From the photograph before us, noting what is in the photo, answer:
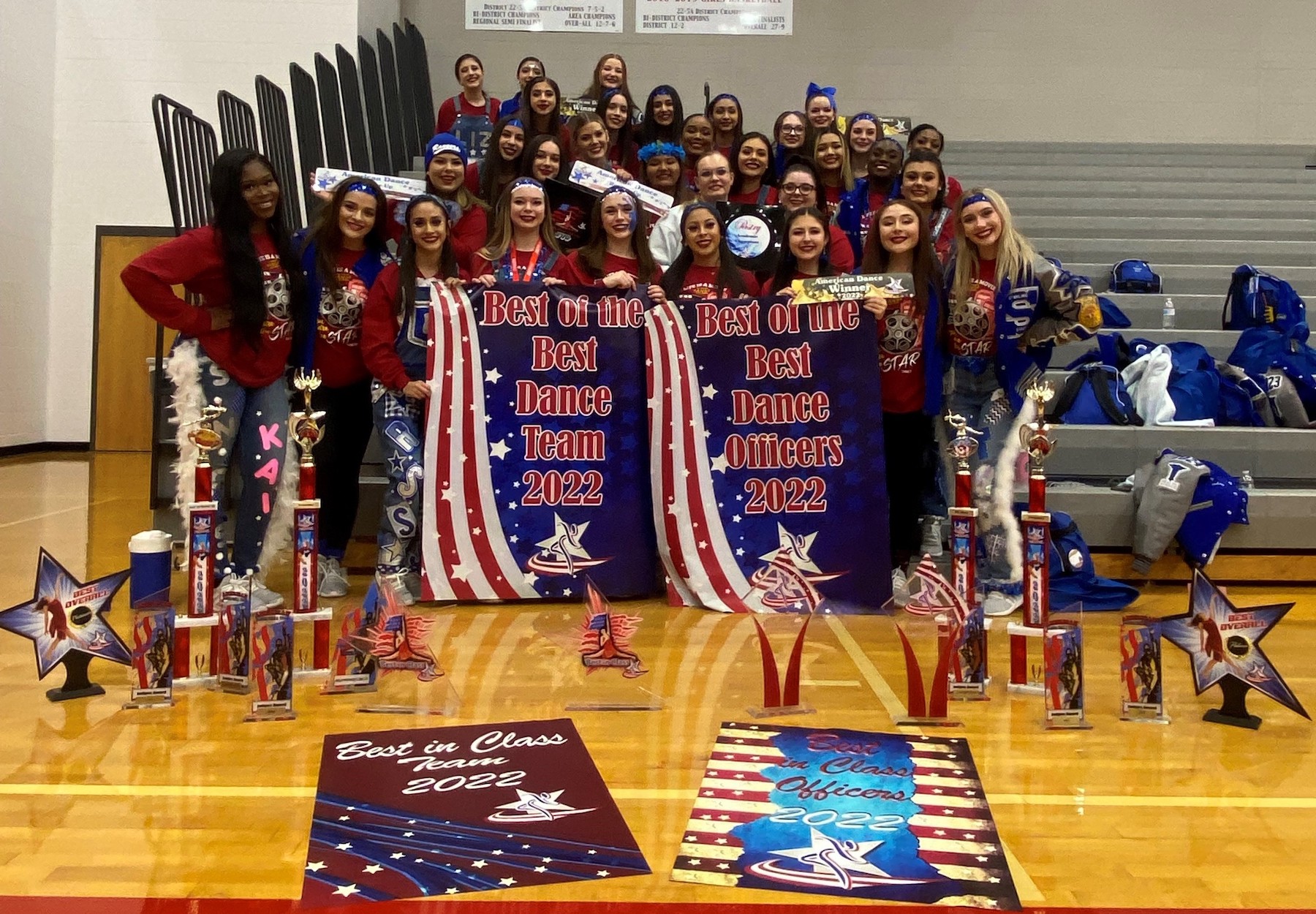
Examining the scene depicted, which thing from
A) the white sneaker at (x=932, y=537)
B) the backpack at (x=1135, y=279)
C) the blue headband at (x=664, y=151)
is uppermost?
the blue headband at (x=664, y=151)

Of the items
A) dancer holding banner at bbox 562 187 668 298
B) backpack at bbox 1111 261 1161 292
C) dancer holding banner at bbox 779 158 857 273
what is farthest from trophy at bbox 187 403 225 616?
backpack at bbox 1111 261 1161 292

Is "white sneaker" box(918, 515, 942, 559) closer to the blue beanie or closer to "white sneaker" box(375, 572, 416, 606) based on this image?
"white sneaker" box(375, 572, 416, 606)

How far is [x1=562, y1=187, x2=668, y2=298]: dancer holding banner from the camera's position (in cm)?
407

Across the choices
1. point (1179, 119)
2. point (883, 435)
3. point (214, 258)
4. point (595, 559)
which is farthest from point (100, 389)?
point (1179, 119)

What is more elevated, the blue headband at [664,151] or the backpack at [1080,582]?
the blue headband at [664,151]

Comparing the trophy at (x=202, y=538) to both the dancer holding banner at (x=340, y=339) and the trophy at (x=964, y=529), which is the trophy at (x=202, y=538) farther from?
the trophy at (x=964, y=529)

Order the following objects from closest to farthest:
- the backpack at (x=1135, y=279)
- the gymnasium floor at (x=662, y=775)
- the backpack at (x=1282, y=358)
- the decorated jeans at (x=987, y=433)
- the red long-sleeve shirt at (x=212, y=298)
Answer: the gymnasium floor at (x=662, y=775), the red long-sleeve shirt at (x=212, y=298), the decorated jeans at (x=987, y=433), the backpack at (x=1282, y=358), the backpack at (x=1135, y=279)

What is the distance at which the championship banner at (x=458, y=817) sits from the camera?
1.71m

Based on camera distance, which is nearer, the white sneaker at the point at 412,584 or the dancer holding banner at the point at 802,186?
the white sneaker at the point at 412,584

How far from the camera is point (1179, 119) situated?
9.60 m

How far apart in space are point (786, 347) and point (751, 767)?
1987 millimetres

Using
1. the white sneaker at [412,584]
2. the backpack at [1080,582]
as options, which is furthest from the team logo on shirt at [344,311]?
the backpack at [1080,582]

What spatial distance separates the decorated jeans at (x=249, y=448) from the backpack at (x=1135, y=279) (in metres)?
5.01

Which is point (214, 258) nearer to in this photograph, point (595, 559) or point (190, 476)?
point (190, 476)
